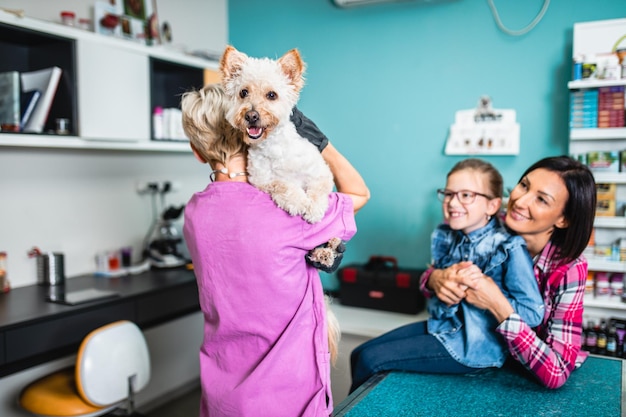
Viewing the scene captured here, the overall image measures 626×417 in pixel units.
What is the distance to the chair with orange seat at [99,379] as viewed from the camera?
87.7 inches

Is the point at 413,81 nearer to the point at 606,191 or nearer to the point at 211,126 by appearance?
the point at 606,191

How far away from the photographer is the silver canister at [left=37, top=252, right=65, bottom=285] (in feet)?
9.48

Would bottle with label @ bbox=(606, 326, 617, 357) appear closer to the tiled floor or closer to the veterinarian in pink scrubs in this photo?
the veterinarian in pink scrubs

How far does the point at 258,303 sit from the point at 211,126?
428 millimetres

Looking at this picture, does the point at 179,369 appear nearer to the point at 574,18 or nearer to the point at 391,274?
the point at 391,274

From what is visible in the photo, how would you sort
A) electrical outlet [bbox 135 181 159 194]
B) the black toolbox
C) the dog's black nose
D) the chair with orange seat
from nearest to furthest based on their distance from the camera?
1. the dog's black nose
2. the chair with orange seat
3. the black toolbox
4. electrical outlet [bbox 135 181 159 194]

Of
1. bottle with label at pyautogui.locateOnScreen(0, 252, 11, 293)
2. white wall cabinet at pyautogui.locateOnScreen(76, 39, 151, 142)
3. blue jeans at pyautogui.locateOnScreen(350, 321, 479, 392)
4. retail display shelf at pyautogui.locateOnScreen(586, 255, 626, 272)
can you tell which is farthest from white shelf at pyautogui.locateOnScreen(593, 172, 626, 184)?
bottle with label at pyautogui.locateOnScreen(0, 252, 11, 293)

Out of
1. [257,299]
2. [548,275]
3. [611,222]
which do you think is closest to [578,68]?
[611,222]

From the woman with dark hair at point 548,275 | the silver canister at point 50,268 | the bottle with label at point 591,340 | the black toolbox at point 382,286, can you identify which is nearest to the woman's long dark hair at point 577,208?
the woman with dark hair at point 548,275

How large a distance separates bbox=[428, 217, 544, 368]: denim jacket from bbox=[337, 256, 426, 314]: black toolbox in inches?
46.8

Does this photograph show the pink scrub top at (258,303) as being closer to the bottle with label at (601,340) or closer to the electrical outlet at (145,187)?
the bottle with label at (601,340)

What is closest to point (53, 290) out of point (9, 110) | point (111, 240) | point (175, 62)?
point (111, 240)

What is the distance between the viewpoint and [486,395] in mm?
1624

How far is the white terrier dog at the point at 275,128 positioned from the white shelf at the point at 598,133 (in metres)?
1.79
